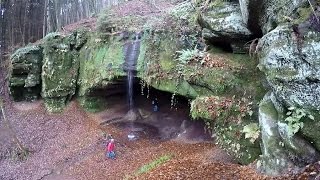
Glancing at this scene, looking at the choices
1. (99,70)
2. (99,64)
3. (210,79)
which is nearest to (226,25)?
(210,79)

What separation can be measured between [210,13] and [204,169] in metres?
5.20

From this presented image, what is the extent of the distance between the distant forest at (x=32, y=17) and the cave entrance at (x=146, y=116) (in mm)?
9091

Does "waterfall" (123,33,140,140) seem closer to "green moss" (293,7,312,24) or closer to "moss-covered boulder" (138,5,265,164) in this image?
"moss-covered boulder" (138,5,265,164)

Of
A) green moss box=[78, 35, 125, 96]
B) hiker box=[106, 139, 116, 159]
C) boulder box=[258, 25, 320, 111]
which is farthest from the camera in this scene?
green moss box=[78, 35, 125, 96]

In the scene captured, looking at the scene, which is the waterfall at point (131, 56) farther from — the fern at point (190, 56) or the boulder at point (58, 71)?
the boulder at point (58, 71)

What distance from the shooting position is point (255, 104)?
9742 millimetres

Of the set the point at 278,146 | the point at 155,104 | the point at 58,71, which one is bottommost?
the point at 155,104

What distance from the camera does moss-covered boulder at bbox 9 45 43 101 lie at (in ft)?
62.6

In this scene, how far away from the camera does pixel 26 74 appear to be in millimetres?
19375

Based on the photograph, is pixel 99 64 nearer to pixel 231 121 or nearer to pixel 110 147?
pixel 110 147

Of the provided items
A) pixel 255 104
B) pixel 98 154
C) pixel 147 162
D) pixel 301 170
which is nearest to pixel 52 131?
pixel 98 154

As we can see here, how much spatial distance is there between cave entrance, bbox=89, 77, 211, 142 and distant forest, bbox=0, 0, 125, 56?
29.8ft

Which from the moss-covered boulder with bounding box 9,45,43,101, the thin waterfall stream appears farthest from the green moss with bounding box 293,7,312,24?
the moss-covered boulder with bounding box 9,45,43,101

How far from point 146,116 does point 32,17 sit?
12.5 meters
